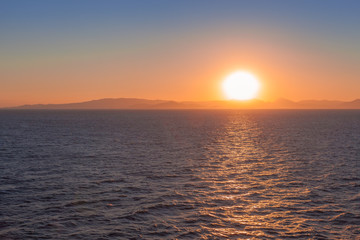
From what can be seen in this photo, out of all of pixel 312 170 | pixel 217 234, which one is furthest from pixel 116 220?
pixel 312 170

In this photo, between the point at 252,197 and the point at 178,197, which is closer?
the point at 178,197

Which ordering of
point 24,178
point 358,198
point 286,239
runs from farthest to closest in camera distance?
point 24,178, point 358,198, point 286,239

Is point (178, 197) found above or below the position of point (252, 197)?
above

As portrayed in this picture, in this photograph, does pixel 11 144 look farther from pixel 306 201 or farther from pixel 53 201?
pixel 306 201

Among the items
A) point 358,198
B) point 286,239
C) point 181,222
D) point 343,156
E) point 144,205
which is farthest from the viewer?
point 343,156

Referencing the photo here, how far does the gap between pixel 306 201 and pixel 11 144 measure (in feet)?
192

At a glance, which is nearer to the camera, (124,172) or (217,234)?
(217,234)

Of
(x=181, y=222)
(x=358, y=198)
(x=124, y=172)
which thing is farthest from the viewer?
(x=124, y=172)

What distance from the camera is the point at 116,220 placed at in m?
22.6

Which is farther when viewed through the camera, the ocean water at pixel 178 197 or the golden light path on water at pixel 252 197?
the golden light path on water at pixel 252 197

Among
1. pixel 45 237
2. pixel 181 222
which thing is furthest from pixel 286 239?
pixel 45 237

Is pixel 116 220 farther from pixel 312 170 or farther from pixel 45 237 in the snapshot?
pixel 312 170

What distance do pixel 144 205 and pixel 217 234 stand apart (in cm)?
760

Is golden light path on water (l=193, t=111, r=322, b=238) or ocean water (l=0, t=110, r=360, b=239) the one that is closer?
ocean water (l=0, t=110, r=360, b=239)
